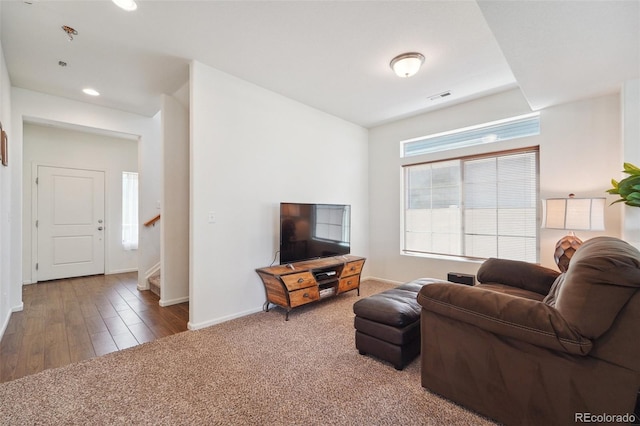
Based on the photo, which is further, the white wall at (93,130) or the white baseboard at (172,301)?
the white baseboard at (172,301)

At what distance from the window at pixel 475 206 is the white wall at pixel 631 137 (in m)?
0.78

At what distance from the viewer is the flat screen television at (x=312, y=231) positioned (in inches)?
127

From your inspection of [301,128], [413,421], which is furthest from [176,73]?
[413,421]

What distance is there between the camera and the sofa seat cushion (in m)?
2.01

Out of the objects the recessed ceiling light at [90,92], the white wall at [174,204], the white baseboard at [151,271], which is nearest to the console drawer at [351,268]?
the white wall at [174,204]

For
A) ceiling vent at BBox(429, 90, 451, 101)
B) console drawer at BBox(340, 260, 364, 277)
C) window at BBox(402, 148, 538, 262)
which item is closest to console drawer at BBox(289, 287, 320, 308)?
console drawer at BBox(340, 260, 364, 277)

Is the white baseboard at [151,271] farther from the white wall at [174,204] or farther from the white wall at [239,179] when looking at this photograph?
the white wall at [239,179]

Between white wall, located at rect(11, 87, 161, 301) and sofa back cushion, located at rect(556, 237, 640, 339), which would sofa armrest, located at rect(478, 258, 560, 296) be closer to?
sofa back cushion, located at rect(556, 237, 640, 339)

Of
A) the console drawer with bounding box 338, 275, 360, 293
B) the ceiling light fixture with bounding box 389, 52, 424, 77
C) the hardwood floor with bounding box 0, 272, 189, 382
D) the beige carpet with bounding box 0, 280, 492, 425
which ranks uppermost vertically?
the ceiling light fixture with bounding box 389, 52, 424, 77

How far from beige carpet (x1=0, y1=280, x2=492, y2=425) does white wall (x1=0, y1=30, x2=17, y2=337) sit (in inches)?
59.0

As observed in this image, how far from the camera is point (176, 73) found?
3.03 meters

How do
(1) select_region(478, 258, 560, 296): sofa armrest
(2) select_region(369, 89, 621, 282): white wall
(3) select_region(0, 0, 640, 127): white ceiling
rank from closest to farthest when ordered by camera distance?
(3) select_region(0, 0, 640, 127): white ceiling < (1) select_region(478, 258, 560, 296): sofa armrest < (2) select_region(369, 89, 621, 282): white wall

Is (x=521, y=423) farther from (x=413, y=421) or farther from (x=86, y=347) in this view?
(x=86, y=347)

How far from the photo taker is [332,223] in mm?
3723
